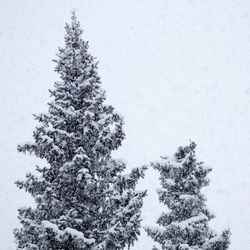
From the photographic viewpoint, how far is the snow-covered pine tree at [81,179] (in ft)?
37.2

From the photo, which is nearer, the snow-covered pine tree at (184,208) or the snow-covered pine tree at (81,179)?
the snow-covered pine tree at (81,179)

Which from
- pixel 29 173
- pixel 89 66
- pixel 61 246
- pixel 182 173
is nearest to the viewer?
pixel 61 246

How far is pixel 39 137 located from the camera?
38.7 ft

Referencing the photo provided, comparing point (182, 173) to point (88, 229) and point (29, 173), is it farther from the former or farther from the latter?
point (29, 173)

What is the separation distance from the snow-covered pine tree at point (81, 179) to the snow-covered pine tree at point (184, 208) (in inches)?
120

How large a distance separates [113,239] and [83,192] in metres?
1.71

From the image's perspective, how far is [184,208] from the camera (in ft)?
48.5

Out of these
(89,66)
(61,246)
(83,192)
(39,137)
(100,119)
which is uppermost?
(89,66)

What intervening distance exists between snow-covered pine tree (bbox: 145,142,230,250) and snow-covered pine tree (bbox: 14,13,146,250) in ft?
10.0

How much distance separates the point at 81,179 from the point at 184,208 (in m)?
5.20

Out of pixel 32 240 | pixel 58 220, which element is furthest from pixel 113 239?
pixel 32 240

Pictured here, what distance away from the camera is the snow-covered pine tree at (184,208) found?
14.0 m

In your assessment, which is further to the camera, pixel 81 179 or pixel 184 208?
pixel 184 208

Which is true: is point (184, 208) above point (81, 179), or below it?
above
